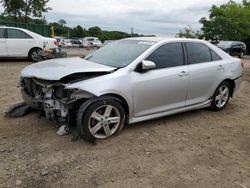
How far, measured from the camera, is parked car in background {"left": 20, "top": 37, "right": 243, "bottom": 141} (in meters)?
4.62

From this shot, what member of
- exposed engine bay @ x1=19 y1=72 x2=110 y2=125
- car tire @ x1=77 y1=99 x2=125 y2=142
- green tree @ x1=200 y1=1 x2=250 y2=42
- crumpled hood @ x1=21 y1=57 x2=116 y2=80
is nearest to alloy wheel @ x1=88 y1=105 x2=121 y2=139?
car tire @ x1=77 y1=99 x2=125 y2=142

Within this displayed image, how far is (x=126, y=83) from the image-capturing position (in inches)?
192

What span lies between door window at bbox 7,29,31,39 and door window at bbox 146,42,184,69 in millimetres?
9527

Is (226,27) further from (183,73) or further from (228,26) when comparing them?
(183,73)

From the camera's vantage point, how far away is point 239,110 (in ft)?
22.6

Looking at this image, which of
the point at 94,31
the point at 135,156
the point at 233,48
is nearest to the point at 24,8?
the point at 233,48

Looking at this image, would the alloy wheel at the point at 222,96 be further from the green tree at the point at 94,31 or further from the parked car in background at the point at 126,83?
the green tree at the point at 94,31

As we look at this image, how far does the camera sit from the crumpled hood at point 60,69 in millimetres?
4656

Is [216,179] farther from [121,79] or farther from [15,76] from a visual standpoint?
[15,76]

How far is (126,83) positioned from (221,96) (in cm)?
254

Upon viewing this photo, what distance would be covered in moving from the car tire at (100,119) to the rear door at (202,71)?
5.13 ft

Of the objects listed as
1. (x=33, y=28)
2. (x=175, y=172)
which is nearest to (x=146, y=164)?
(x=175, y=172)

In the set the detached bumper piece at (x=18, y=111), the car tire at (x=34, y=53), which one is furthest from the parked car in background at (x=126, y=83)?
the car tire at (x=34, y=53)

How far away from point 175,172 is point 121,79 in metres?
1.56
